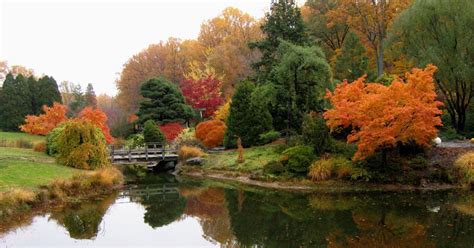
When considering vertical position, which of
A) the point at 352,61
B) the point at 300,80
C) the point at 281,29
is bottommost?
the point at 300,80

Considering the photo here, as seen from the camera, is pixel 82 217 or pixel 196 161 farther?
pixel 196 161

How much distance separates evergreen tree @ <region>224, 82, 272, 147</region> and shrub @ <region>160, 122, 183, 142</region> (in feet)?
30.7

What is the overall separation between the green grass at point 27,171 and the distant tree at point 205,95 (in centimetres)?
2228

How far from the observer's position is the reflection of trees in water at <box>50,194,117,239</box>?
16.3m

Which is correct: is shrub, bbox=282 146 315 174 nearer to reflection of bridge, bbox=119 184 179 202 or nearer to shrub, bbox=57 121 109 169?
reflection of bridge, bbox=119 184 179 202

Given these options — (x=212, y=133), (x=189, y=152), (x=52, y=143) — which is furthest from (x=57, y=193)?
(x=212, y=133)

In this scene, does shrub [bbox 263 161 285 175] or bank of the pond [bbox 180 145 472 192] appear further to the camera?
shrub [bbox 263 161 285 175]

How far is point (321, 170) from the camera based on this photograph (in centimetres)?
2512

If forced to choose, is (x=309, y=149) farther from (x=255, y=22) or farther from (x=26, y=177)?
(x=255, y=22)

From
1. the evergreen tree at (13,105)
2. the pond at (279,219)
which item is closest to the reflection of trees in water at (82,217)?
the pond at (279,219)

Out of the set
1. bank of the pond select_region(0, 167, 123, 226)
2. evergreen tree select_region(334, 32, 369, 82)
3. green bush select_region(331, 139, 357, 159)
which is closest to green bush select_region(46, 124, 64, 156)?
bank of the pond select_region(0, 167, 123, 226)

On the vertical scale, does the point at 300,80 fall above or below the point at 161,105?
above

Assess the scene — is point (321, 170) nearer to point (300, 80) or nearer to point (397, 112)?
point (397, 112)

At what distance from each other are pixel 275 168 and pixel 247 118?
814 centimetres
